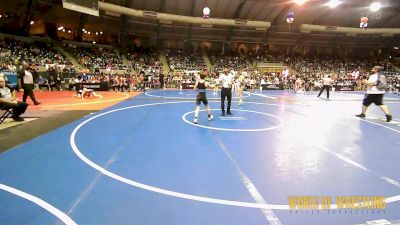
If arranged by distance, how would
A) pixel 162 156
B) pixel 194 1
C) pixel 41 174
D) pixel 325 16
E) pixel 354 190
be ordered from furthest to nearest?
pixel 325 16, pixel 194 1, pixel 162 156, pixel 41 174, pixel 354 190

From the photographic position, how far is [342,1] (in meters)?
37.0

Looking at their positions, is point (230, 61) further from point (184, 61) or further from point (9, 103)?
point (9, 103)

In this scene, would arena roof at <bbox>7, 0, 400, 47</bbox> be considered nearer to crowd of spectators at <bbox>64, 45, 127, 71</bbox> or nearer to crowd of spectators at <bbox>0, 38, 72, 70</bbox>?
crowd of spectators at <bbox>64, 45, 127, 71</bbox>

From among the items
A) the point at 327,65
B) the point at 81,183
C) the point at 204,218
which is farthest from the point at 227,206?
the point at 327,65

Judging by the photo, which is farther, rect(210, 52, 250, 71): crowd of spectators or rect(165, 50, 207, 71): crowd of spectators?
rect(210, 52, 250, 71): crowd of spectators

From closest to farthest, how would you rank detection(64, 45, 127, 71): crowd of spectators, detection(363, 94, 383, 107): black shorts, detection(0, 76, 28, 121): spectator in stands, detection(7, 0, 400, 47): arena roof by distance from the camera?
detection(0, 76, 28, 121): spectator in stands, detection(363, 94, 383, 107): black shorts, detection(64, 45, 127, 71): crowd of spectators, detection(7, 0, 400, 47): arena roof

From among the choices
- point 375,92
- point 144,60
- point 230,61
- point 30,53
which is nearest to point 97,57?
point 144,60

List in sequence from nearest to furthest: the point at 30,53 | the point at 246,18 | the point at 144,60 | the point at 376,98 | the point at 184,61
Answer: the point at 376,98, the point at 30,53, the point at 144,60, the point at 246,18, the point at 184,61

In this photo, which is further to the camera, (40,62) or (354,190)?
(40,62)

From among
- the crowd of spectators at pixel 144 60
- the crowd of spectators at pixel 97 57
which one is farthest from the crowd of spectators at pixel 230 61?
the crowd of spectators at pixel 97 57

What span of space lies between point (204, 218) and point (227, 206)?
485mm

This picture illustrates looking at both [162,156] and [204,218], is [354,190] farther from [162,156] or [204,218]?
[162,156]

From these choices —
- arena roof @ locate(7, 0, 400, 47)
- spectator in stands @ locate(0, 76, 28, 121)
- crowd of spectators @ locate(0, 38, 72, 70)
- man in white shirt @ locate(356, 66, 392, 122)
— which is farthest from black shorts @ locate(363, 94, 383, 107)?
A: arena roof @ locate(7, 0, 400, 47)

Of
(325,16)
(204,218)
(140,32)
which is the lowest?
(204,218)
